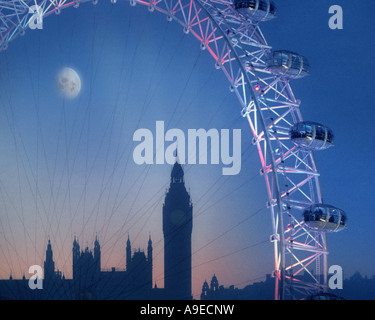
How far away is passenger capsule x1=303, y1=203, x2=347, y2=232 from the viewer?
25328mm

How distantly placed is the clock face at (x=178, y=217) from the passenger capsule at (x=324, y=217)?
→ 84965 millimetres

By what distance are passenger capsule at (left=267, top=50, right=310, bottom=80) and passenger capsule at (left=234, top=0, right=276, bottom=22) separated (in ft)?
4.84

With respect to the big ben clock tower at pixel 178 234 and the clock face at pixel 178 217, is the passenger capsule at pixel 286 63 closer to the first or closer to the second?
the big ben clock tower at pixel 178 234

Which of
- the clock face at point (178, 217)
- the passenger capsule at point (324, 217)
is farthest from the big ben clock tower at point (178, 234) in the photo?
the passenger capsule at point (324, 217)

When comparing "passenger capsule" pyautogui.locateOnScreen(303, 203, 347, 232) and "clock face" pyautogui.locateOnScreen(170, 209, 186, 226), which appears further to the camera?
"clock face" pyautogui.locateOnScreen(170, 209, 186, 226)

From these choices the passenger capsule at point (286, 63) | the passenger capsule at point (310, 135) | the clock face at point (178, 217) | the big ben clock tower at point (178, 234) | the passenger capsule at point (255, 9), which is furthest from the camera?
the clock face at point (178, 217)

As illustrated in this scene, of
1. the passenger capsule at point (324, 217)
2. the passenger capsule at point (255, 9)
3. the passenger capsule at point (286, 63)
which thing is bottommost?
the passenger capsule at point (324, 217)

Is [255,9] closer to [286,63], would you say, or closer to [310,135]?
[286,63]

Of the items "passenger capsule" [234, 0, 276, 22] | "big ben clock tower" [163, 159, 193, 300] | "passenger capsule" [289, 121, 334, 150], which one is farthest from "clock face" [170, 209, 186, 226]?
"passenger capsule" [289, 121, 334, 150]

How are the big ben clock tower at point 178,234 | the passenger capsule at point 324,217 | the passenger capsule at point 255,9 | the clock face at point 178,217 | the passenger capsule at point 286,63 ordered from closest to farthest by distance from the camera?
1. the passenger capsule at point 324,217
2. the passenger capsule at point 255,9
3. the passenger capsule at point 286,63
4. the big ben clock tower at point 178,234
5. the clock face at point 178,217

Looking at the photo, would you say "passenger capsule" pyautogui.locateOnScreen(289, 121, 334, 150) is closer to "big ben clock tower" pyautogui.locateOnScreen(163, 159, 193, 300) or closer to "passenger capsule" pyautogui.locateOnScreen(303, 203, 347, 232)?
"passenger capsule" pyautogui.locateOnScreen(303, 203, 347, 232)

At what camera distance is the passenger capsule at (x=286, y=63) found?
87.1 ft
